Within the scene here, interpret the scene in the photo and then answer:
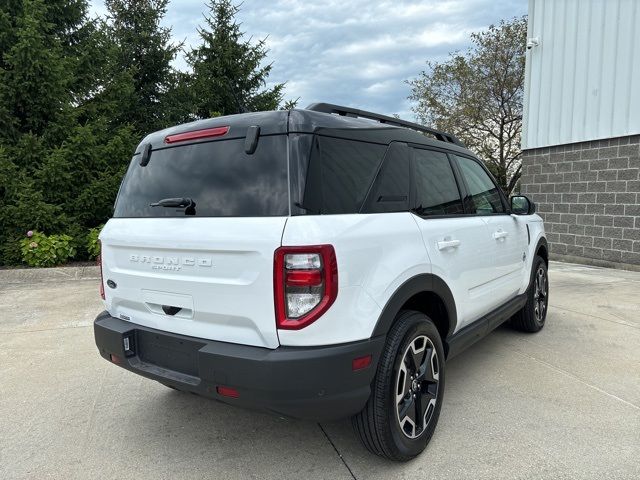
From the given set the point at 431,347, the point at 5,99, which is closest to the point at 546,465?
the point at 431,347

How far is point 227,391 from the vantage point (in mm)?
2182

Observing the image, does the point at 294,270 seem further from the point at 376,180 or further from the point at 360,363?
the point at 376,180

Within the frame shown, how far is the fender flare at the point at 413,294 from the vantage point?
2.29m

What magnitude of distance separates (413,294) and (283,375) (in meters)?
0.86

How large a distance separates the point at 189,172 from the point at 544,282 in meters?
4.04

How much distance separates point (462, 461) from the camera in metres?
2.55

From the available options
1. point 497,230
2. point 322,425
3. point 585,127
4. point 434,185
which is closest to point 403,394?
point 322,425

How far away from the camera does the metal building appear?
29.1ft

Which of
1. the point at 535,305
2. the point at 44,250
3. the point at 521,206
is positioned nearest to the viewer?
the point at 521,206

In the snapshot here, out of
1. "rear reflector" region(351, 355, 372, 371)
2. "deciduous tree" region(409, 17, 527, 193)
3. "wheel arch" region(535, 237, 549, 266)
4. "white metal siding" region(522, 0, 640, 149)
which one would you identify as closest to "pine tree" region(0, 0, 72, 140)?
"wheel arch" region(535, 237, 549, 266)

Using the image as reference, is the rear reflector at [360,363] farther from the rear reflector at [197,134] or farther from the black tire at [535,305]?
the black tire at [535,305]

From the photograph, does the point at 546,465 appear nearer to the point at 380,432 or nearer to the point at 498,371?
the point at 380,432

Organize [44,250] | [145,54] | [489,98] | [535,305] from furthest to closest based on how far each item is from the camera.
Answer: [489,98] → [145,54] → [44,250] → [535,305]

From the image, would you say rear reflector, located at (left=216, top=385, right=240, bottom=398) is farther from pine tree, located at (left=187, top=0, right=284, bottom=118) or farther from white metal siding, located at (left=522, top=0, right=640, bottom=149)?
pine tree, located at (left=187, top=0, right=284, bottom=118)
